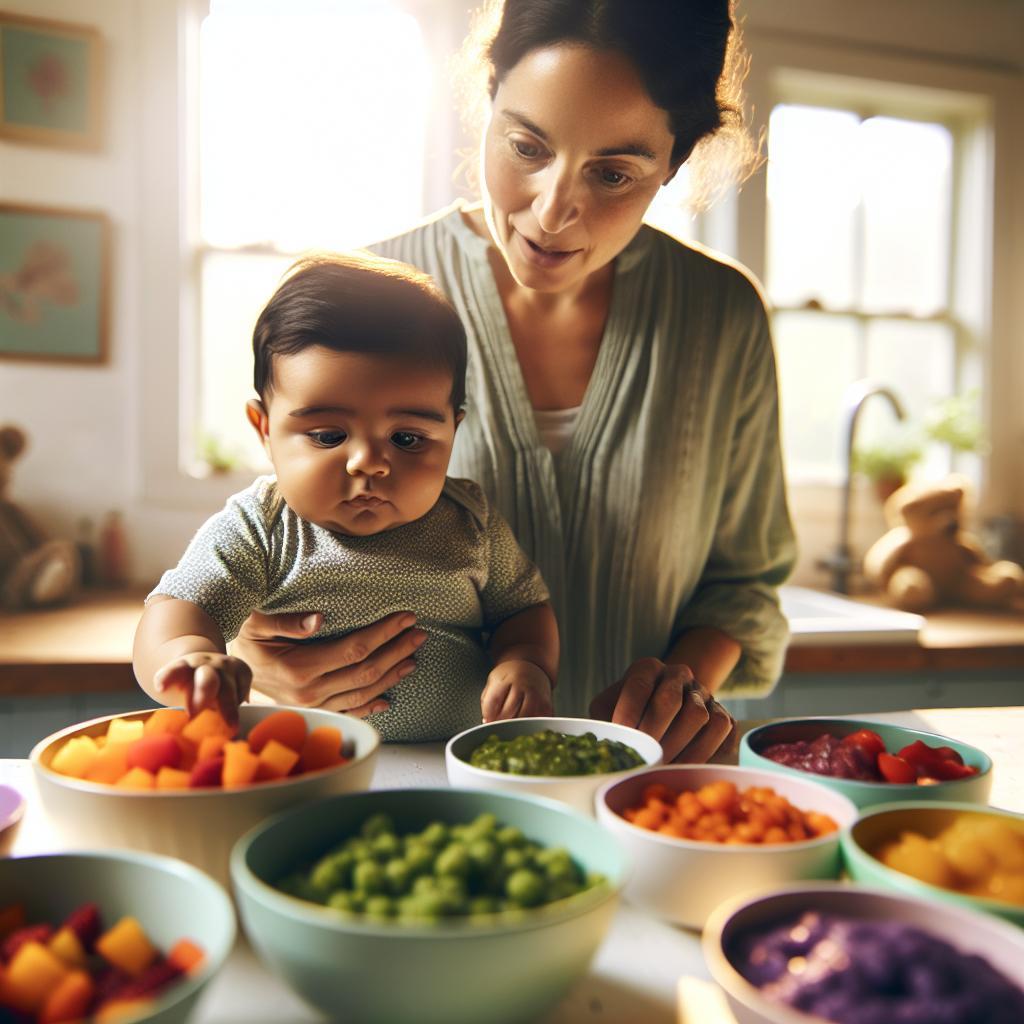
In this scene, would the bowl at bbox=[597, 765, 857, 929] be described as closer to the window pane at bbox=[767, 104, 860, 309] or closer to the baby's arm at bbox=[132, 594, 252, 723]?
the baby's arm at bbox=[132, 594, 252, 723]

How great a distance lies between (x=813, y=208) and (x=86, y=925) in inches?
135

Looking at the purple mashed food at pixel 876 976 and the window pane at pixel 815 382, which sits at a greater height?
the window pane at pixel 815 382

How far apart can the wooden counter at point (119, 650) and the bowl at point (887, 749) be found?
4.32 feet

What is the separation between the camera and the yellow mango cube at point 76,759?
749 mm

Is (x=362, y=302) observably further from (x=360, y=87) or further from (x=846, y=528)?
(x=846, y=528)

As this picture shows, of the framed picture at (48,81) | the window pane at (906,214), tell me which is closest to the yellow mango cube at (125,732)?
the framed picture at (48,81)

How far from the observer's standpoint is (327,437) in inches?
41.9

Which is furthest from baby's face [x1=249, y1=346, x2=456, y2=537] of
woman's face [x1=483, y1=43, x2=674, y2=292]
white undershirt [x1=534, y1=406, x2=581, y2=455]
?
white undershirt [x1=534, y1=406, x2=581, y2=455]

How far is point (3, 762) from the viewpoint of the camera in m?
1.04

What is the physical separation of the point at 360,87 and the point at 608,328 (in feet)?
6.11

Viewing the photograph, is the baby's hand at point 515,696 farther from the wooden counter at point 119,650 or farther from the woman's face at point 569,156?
the wooden counter at point 119,650

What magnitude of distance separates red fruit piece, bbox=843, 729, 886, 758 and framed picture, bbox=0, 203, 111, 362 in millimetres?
2408

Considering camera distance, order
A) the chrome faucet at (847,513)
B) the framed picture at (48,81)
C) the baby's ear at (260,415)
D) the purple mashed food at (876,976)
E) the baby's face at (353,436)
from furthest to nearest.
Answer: the chrome faucet at (847,513) → the framed picture at (48,81) → the baby's ear at (260,415) → the baby's face at (353,436) → the purple mashed food at (876,976)

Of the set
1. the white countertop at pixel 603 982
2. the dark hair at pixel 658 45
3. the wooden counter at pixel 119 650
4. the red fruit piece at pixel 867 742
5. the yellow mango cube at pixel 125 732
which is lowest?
the wooden counter at pixel 119 650
